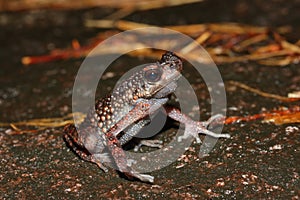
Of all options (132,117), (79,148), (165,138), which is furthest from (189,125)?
(79,148)

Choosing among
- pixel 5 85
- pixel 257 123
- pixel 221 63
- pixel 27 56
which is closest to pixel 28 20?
pixel 27 56

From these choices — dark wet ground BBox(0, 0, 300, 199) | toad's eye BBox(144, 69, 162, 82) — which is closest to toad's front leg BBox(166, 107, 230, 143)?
dark wet ground BBox(0, 0, 300, 199)

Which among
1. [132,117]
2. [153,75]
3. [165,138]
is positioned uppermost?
[153,75]

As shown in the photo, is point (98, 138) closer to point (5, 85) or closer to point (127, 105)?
point (127, 105)

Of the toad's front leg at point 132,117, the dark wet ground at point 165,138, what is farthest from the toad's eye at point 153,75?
the dark wet ground at point 165,138

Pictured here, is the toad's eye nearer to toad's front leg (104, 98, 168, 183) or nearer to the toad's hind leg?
toad's front leg (104, 98, 168, 183)

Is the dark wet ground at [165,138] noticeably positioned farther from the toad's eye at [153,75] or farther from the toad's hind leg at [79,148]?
the toad's eye at [153,75]

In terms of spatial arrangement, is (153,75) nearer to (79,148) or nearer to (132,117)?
(132,117)
